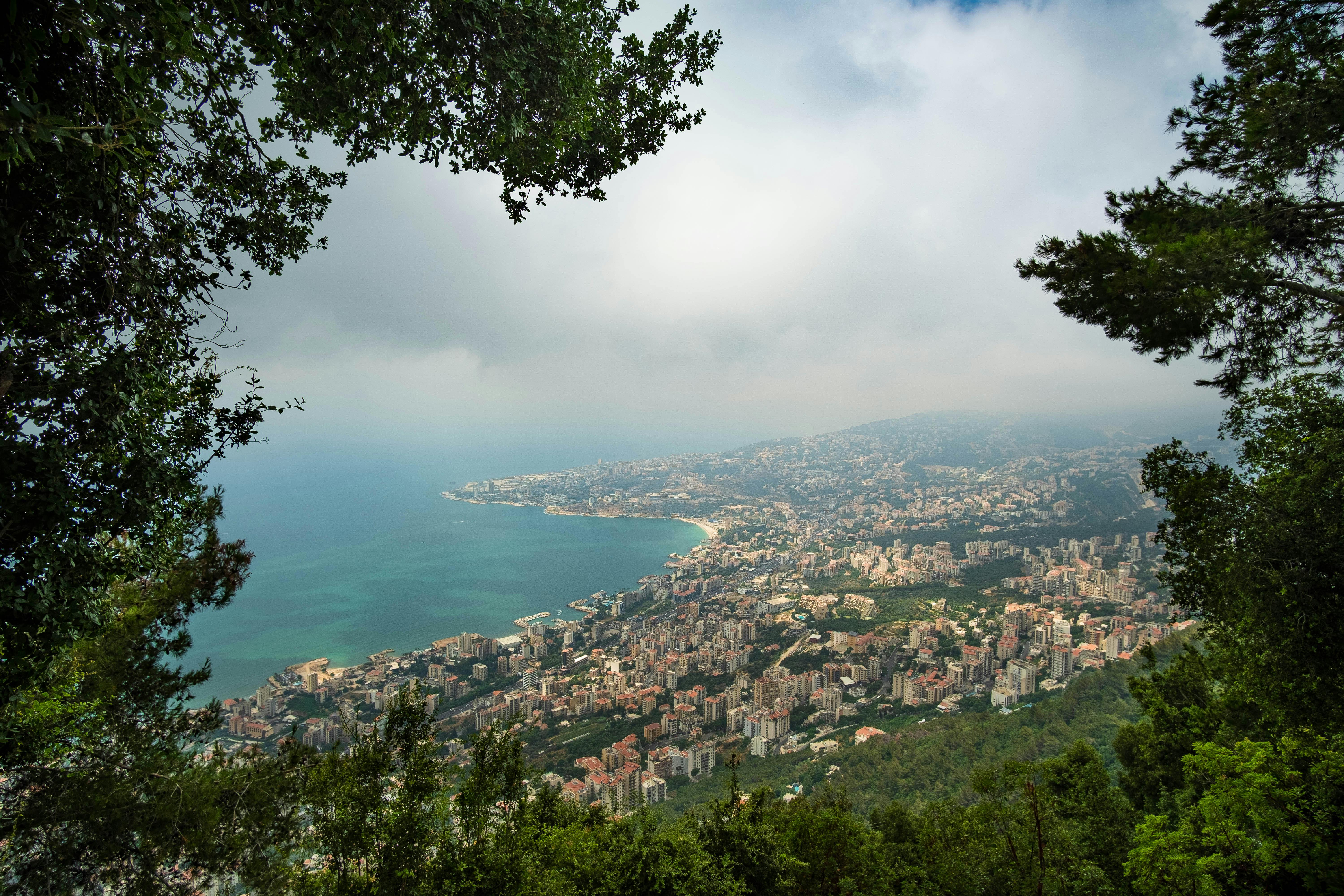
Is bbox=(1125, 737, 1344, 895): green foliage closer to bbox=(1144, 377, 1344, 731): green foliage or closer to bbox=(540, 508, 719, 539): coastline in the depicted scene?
bbox=(1144, 377, 1344, 731): green foliage

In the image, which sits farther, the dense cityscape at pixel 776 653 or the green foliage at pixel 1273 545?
the dense cityscape at pixel 776 653

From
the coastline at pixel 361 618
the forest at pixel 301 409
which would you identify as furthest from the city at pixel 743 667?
the forest at pixel 301 409

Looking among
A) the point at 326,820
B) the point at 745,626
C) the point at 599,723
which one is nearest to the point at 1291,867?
the point at 326,820

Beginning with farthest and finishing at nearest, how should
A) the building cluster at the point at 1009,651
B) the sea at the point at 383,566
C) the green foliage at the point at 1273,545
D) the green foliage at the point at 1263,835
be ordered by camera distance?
the sea at the point at 383,566 < the building cluster at the point at 1009,651 < the green foliage at the point at 1263,835 < the green foliage at the point at 1273,545

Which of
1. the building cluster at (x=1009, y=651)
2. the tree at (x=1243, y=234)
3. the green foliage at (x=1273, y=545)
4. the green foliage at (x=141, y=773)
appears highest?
the tree at (x=1243, y=234)

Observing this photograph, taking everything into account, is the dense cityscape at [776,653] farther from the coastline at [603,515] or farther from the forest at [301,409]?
the coastline at [603,515]

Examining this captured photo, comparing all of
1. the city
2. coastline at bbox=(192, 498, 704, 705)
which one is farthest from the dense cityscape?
coastline at bbox=(192, 498, 704, 705)

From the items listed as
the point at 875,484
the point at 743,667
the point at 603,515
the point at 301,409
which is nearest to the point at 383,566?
the point at 603,515
